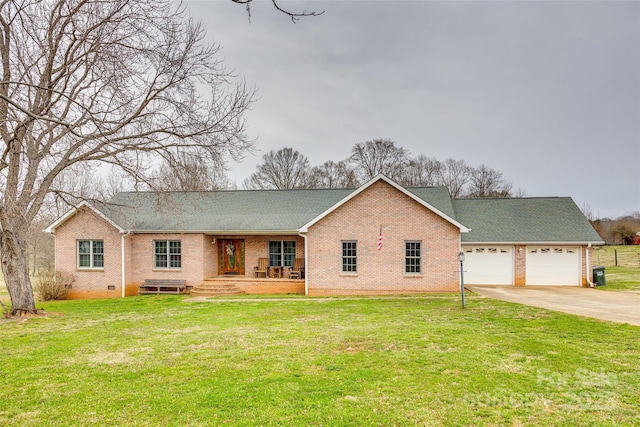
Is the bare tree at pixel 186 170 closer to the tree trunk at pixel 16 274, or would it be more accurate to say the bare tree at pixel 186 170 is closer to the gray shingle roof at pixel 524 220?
the tree trunk at pixel 16 274

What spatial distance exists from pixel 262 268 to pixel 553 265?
15.2 m

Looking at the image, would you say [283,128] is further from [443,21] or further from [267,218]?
[443,21]

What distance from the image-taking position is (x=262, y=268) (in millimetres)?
20578

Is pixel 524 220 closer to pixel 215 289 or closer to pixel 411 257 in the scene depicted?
pixel 411 257

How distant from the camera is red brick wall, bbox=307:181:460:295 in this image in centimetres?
1775

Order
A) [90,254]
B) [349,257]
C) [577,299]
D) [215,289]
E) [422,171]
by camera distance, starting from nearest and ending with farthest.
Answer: [577,299]
[349,257]
[215,289]
[90,254]
[422,171]

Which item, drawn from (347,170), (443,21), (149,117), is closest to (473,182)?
(347,170)

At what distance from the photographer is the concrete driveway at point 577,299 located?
39.2 ft

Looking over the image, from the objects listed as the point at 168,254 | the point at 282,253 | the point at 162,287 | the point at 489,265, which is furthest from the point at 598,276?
the point at 162,287

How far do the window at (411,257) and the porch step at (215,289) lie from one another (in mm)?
8285

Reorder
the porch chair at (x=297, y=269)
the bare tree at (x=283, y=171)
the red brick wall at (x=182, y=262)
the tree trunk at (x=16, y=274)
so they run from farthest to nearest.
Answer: the bare tree at (x=283, y=171), the red brick wall at (x=182, y=262), the porch chair at (x=297, y=269), the tree trunk at (x=16, y=274)

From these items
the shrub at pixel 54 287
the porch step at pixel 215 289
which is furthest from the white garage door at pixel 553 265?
the shrub at pixel 54 287

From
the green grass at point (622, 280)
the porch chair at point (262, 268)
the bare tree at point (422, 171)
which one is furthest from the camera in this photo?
the bare tree at point (422, 171)

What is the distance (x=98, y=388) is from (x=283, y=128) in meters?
27.3
